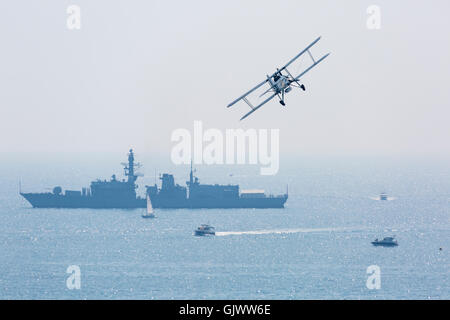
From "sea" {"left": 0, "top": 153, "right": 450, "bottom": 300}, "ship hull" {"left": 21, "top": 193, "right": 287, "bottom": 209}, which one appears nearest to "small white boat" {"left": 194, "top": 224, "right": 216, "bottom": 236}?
"sea" {"left": 0, "top": 153, "right": 450, "bottom": 300}

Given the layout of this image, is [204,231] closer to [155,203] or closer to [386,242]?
[386,242]

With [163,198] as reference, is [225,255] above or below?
below

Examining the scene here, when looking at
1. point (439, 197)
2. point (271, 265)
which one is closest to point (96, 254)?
point (271, 265)

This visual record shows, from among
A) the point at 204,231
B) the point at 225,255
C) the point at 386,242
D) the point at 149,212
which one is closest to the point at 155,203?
the point at 149,212

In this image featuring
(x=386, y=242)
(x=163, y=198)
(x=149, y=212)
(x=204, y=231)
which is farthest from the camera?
(x=163, y=198)

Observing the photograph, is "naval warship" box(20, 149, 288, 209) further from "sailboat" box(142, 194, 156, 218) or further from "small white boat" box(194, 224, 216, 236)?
"small white boat" box(194, 224, 216, 236)

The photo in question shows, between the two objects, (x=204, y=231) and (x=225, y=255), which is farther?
(x=204, y=231)

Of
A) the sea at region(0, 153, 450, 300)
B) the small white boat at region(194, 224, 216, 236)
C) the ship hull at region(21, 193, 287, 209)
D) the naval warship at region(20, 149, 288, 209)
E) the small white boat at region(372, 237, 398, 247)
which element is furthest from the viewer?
the naval warship at region(20, 149, 288, 209)

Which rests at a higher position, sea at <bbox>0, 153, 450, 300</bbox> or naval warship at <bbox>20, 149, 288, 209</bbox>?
naval warship at <bbox>20, 149, 288, 209</bbox>
